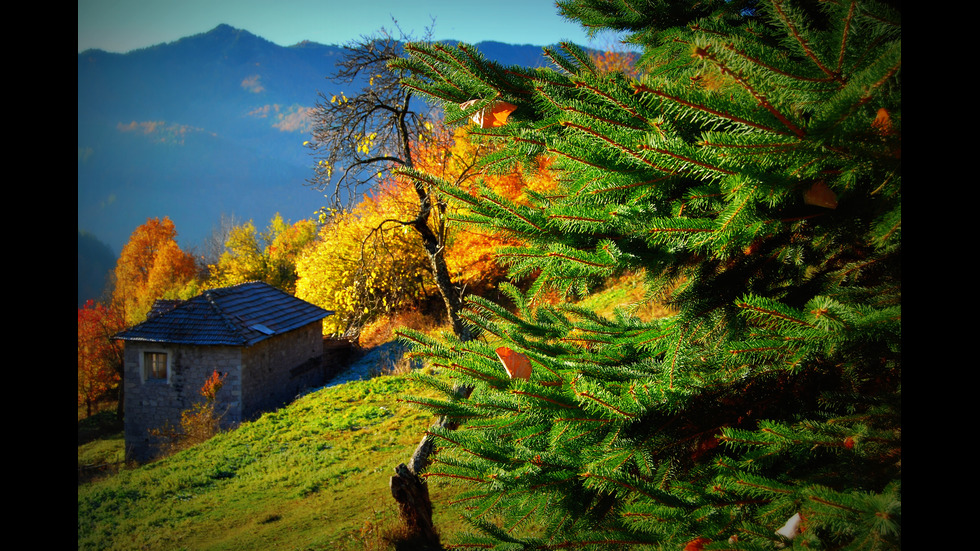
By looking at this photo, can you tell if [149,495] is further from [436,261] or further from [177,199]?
[177,199]

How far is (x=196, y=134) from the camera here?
11081 cm

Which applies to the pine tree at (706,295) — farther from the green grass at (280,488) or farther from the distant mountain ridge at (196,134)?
the distant mountain ridge at (196,134)

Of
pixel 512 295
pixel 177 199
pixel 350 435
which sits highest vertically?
pixel 177 199

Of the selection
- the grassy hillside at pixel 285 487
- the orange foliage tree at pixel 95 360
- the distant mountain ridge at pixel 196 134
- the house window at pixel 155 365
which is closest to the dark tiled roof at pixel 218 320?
the house window at pixel 155 365

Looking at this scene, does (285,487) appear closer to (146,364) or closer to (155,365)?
(155,365)

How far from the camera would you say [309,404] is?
37.1 feet

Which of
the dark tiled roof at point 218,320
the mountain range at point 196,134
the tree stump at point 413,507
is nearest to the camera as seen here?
the tree stump at point 413,507

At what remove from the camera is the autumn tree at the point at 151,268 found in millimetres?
33972

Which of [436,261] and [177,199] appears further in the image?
[177,199]

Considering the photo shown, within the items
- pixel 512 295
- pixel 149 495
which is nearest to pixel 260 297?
pixel 149 495

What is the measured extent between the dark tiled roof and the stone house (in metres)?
0.03

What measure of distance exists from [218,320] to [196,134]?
4808 inches

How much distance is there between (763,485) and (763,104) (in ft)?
3.27

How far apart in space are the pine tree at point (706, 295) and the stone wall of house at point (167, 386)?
1306 cm
